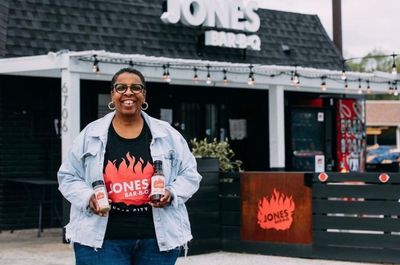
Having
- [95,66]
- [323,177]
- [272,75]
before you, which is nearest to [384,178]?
[323,177]

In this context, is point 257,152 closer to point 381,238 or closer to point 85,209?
point 381,238

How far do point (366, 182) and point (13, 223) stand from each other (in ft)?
20.4

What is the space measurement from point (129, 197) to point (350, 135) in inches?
564

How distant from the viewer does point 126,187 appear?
13.8 feet

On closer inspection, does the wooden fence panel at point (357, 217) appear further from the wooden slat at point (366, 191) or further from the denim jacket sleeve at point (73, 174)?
the denim jacket sleeve at point (73, 174)

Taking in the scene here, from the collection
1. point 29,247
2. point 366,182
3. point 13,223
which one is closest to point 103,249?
point 366,182

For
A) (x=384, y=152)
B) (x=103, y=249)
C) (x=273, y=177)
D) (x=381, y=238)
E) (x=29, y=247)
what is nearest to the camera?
(x=103, y=249)

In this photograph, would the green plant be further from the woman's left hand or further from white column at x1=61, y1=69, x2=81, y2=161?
the woman's left hand

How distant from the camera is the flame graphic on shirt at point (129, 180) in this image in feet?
13.7

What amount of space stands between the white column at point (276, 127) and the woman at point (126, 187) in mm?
11016

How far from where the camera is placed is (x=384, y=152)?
129 feet

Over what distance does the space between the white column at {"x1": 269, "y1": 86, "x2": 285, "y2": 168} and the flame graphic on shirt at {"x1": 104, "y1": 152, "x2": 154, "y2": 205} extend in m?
11.2

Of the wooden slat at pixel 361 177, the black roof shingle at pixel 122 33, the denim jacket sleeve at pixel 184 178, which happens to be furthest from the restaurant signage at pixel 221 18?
the denim jacket sleeve at pixel 184 178

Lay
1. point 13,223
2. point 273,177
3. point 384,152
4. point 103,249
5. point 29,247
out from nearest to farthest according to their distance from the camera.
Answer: point 103,249, point 273,177, point 29,247, point 13,223, point 384,152
